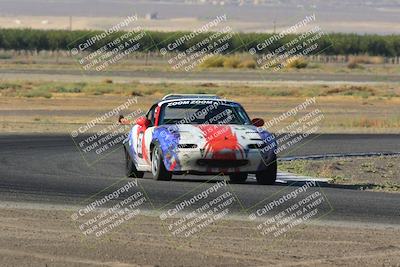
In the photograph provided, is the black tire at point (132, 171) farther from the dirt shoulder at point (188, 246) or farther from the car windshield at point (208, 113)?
the dirt shoulder at point (188, 246)

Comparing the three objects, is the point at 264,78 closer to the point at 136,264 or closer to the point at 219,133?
the point at 219,133

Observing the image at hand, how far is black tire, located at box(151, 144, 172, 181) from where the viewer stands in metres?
19.3

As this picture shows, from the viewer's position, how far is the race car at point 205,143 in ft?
62.0

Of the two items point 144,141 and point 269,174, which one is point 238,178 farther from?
point 144,141

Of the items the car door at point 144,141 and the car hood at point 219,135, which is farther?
the car door at point 144,141

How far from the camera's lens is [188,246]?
1250 centimetres

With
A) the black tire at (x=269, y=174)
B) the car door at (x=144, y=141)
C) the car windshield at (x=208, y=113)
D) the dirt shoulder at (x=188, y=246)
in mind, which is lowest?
the black tire at (x=269, y=174)

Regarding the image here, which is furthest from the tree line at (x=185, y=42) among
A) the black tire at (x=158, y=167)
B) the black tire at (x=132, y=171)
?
the black tire at (x=158, y=167)

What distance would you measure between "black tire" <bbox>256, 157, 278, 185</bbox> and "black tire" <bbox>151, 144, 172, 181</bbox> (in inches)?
58.4

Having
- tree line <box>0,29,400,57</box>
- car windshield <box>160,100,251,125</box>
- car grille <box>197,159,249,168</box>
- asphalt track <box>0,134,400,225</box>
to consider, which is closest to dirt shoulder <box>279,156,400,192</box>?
asphalt track <box>0,134,400,225</box>

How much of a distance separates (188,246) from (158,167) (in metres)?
6.99

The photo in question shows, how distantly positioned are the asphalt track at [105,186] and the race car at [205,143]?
29 cm

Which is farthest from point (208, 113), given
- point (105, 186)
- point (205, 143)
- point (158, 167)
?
point (105, 186)

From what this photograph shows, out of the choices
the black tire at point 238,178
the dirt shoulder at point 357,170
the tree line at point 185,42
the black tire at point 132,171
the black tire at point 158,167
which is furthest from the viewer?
the tree line at point 185,42
